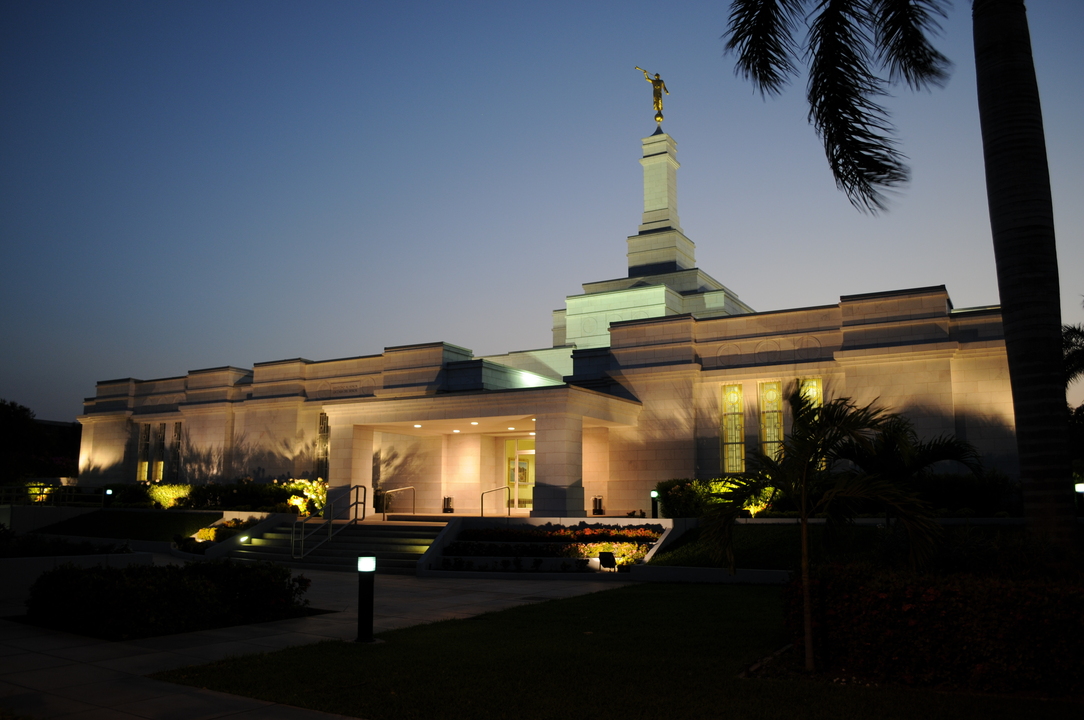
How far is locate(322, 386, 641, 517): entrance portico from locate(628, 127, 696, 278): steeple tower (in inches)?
501

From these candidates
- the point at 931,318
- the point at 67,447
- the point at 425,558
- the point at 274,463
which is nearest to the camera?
the point at 425,558

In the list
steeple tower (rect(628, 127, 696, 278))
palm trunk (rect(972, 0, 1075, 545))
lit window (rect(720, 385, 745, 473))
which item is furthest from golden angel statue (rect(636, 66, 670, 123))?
palm trunk (rect(972, 0, 1075, 545))

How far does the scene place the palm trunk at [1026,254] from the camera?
30.7 ft

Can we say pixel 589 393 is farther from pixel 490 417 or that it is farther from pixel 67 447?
pixel 67 447

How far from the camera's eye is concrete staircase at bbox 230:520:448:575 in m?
22.6

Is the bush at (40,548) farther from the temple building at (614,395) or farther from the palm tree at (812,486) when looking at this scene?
the palm tree at (812,486)

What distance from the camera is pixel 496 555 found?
21953 mm

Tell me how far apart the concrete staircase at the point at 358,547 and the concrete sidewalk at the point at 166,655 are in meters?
5.36

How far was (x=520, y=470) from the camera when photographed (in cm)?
3391

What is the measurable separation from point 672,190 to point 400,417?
21.2 metres

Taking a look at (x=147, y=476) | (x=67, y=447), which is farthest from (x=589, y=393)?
(x=67, y=447)

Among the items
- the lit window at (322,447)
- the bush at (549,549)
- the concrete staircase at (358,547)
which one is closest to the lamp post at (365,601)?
the bush at (549,549)

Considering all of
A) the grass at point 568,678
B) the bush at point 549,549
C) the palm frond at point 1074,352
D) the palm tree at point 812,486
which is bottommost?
the grass at point 568,678

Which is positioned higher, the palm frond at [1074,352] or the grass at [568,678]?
the palm frond at [1074,352]
